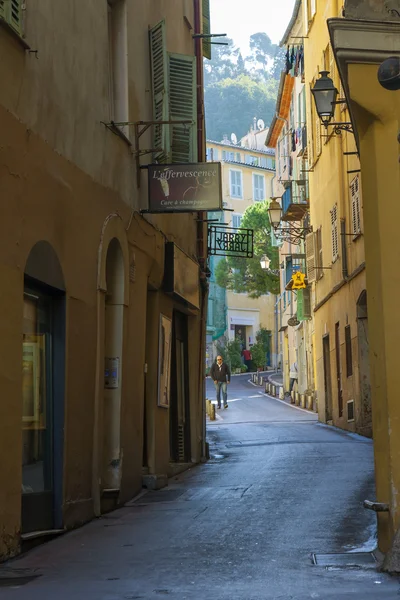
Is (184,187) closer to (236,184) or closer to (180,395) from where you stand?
(180,395)

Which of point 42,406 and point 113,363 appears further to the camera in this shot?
point 113,363

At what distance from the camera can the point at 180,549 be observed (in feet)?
29.4

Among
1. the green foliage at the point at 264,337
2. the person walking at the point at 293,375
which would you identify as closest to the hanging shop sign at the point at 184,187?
the person walking at the point at 293,375

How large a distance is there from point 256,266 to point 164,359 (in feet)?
158

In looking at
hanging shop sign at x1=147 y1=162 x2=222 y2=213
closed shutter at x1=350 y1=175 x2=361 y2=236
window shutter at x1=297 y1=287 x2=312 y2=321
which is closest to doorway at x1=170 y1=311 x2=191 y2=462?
hanging shop sign at x1=147 y1=162 x2=222 y2=213

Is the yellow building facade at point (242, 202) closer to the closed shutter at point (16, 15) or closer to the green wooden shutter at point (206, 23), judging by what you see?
the green wooden shutter at point (206, 23)

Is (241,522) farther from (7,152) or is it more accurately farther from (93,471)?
(7,152)

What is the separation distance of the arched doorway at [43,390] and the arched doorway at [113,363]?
2205mm

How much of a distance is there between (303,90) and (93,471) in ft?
91.5

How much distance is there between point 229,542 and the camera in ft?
30.3

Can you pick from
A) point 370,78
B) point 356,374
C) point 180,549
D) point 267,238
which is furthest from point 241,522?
point 267,238

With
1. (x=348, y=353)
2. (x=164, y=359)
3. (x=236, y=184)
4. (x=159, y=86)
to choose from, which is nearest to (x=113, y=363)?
(x=164, y=359)

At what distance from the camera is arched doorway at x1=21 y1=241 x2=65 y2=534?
992cm

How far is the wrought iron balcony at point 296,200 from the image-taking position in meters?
36.2
